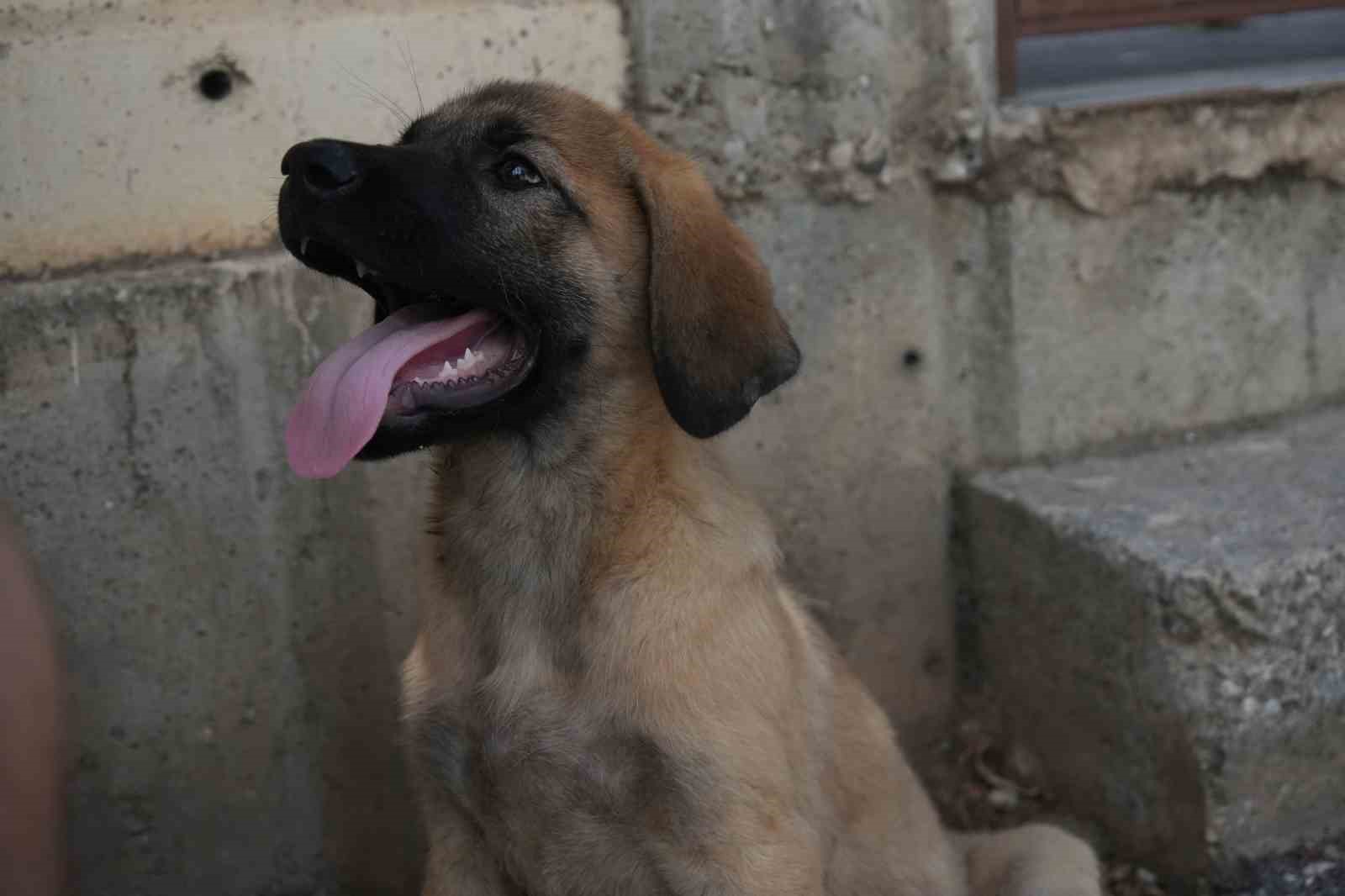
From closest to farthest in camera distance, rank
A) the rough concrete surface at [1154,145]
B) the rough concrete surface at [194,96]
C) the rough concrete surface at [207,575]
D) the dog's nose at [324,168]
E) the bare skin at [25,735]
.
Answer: the bare skin at [25,735]
the dog's nose at [324,168]
the rough concrete surface at [194,96]
the rough concrete surface at [207,575]
the rough concrete surface at [1154,145]

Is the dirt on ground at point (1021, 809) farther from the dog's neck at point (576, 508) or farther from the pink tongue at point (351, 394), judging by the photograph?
the pink tongue at point (351, 394)

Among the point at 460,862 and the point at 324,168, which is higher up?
the point at 324,168

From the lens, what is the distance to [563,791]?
2.87 metres

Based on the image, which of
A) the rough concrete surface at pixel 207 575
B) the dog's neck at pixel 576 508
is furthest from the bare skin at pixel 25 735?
the rough concrete surface at pixel 207 575

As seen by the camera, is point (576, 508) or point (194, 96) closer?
point (576, 508)

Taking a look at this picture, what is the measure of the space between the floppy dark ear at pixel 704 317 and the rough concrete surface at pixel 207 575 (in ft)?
3.37

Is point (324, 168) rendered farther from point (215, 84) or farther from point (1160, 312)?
point (1160, 312)

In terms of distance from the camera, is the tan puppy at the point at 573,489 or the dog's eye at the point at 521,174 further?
the dog's eye at the point at 521,174

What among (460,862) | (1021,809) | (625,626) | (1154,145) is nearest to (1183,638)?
(1021,809)

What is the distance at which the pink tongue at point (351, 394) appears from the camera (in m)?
2.76

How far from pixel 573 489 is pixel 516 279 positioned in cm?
39

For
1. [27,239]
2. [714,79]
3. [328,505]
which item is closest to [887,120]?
[714,79]

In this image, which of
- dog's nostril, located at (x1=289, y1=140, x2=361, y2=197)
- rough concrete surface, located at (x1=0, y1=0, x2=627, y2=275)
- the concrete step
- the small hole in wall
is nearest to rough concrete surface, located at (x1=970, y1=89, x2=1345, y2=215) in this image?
the concrete step

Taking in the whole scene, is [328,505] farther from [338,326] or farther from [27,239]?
[27,239]
